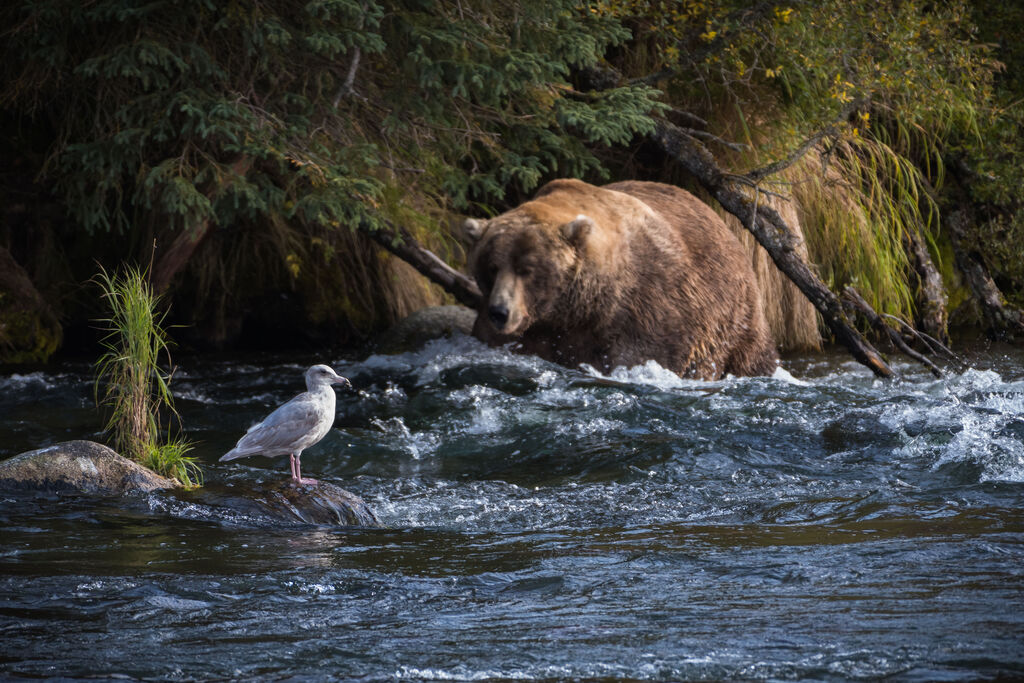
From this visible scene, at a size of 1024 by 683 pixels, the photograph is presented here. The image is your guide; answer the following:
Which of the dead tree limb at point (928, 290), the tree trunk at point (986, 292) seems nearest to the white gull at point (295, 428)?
the dead tree limb at point (928, 290)

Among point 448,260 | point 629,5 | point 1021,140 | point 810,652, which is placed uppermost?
point 629,5

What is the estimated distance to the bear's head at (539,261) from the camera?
8430 millimetres

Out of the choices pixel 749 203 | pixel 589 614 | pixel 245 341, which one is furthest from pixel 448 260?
pixel 589 614

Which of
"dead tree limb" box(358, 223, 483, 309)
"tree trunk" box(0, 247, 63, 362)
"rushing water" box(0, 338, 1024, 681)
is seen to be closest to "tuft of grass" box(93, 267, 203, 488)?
"rushing water" box(0, 338, 1024, 681)

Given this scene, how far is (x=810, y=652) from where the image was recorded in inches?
133

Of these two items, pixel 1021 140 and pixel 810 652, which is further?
Answer: pixel 1021 140

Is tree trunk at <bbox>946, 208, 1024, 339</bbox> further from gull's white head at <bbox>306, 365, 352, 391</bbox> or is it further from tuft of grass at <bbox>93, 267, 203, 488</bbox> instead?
tuft of grass at <bbox>93, 267, 203, 488</bbox>

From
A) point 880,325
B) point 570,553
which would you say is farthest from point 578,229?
point 570,553

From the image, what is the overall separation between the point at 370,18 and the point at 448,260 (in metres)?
4.57

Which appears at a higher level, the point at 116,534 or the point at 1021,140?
the point at 1021,140

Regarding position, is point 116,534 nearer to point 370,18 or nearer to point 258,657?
point 258,657

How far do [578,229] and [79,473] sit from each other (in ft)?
13.6

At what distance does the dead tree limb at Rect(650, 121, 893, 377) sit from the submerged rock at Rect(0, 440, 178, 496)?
5330 mm

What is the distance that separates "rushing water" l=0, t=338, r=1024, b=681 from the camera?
343 cm
